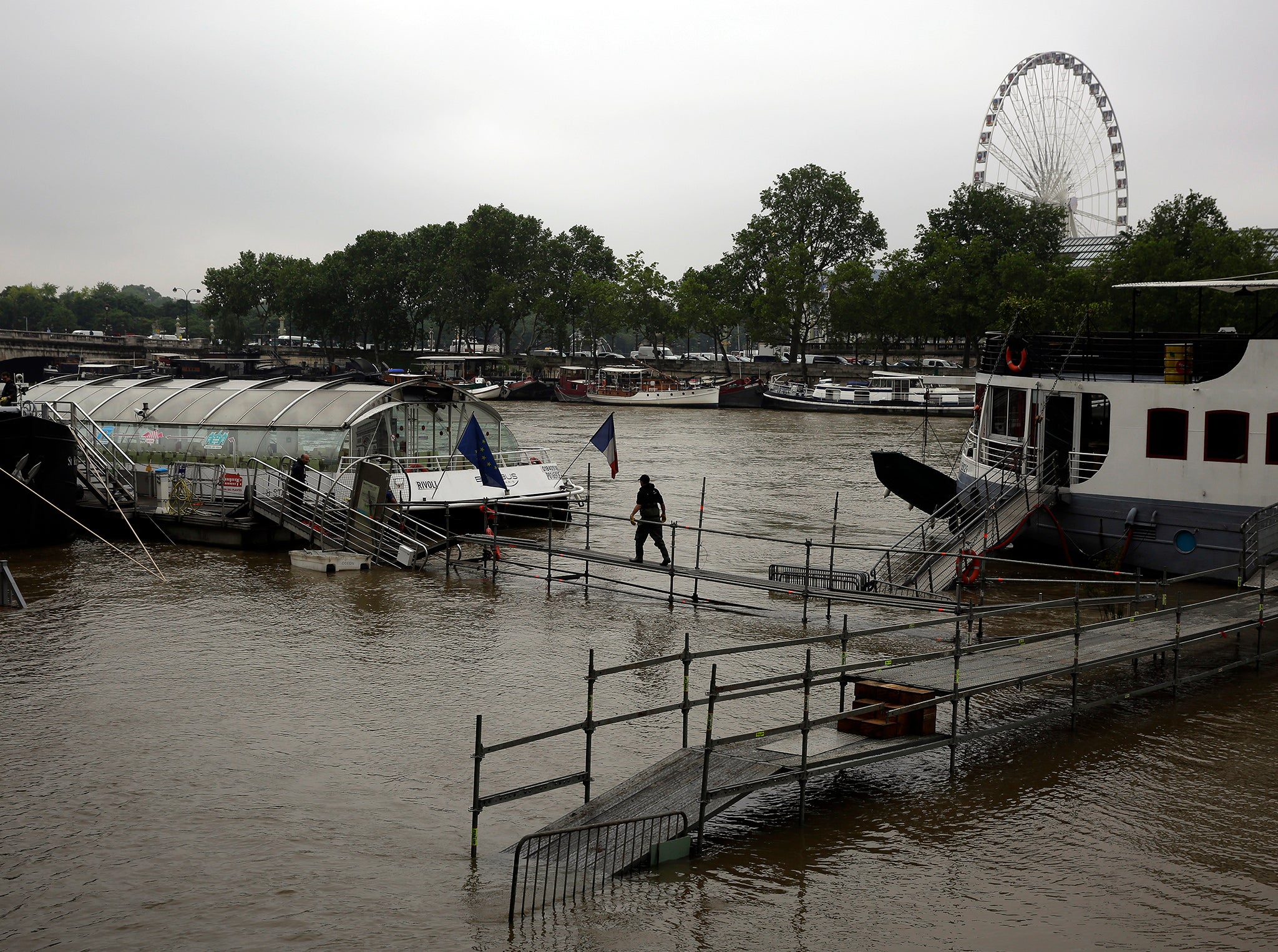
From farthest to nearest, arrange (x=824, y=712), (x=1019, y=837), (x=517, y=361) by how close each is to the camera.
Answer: (x=517, y=361) < (x=824, y=712) < (x=1019, y=837)

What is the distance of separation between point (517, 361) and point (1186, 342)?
391 feet

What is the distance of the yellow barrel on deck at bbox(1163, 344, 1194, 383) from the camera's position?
23422 mm

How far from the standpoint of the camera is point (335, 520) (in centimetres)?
2627

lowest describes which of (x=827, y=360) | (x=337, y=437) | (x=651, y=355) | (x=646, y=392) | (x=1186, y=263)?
(x=337, y=437)

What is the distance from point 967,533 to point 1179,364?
551cm

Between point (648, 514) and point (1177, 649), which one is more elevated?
point (648, 514)

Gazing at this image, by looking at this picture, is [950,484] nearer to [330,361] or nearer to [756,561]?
[756,561]

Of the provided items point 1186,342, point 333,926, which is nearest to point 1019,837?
A: point 333,926

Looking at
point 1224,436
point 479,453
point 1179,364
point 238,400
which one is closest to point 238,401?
point 238,400

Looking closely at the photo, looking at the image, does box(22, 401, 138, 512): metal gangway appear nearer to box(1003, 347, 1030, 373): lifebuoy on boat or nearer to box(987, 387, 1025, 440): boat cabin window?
box(987, 387, 1025, 440): boat cabin window

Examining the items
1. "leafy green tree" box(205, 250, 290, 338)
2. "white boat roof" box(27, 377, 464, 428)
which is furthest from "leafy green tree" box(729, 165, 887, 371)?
"white boat roof" box(27, 377, 464, 428)

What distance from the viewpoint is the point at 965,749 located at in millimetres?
13250

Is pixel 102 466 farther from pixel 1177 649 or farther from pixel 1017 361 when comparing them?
pixel 1177 649

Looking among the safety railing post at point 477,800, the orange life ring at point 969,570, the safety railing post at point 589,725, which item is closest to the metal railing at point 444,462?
the orange life ring at point 969,570
